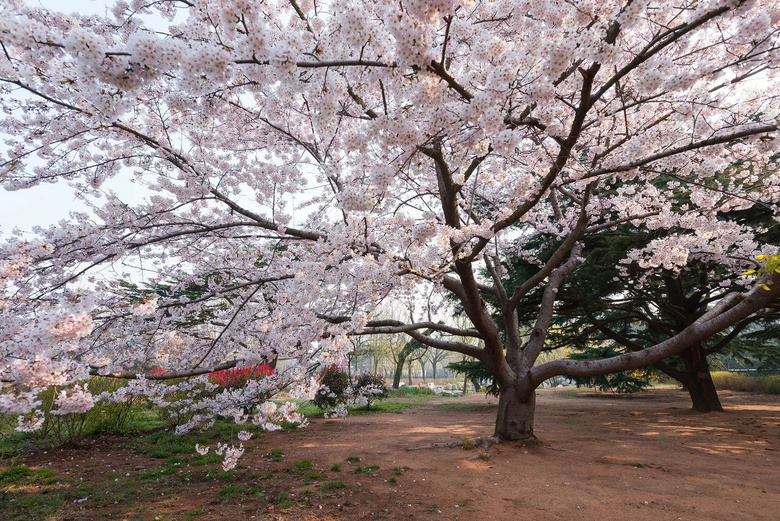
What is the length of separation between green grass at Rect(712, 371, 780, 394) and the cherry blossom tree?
1462 cm

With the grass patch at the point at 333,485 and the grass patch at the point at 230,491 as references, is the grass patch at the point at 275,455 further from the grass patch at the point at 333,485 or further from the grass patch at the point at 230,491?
the grass patch at the point at 333,485

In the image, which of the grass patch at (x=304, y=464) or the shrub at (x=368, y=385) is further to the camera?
the shrub at (x=368, y=385)

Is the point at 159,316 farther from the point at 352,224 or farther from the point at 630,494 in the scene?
the point at 630,494

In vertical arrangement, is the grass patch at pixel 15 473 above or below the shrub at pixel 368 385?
below

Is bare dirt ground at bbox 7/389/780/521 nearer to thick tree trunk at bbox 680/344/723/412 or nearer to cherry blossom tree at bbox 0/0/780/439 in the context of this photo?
cherry blossom tree at bbox 0/0/780/439

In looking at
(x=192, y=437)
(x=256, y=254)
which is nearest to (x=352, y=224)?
(x=256, y=254)

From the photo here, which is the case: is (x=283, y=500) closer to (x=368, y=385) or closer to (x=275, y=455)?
(x=275, y=455)

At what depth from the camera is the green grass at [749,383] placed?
1708 centimetres

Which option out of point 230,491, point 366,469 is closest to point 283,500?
point 230,491

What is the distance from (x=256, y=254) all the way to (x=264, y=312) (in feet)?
3.36

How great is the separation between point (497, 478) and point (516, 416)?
5.61ft

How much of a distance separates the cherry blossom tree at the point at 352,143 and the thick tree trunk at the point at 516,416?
0.11ft

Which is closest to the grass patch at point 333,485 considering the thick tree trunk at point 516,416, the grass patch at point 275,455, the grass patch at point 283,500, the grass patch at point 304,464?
the grass patch at point 283,500

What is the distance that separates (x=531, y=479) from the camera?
4.50 m
